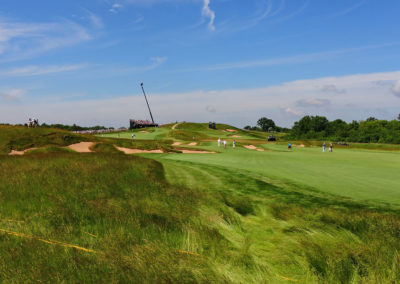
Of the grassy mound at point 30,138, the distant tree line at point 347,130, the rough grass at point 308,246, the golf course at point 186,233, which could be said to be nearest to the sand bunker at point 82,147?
the grassy mound at point 30,138

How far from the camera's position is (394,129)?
8812 centimetres

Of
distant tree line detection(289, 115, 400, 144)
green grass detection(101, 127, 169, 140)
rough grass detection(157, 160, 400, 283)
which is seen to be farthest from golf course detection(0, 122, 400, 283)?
distant tree line detection(289, 115, 400, 144)

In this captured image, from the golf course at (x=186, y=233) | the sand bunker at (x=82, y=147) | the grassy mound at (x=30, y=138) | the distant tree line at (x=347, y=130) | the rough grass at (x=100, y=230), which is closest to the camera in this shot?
the golf course at (x=186, y=233)

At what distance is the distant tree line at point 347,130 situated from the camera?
8469cm

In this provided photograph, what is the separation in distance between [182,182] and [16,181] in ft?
A: 24.9

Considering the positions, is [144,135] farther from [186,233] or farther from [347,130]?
[347,130]

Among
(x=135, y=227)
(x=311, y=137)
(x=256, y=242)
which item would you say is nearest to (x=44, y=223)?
(x=135, y=227)

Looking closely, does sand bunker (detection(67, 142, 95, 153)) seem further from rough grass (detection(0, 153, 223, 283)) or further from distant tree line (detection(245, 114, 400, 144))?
distant tree line (detection(245, 114, 400, 144))

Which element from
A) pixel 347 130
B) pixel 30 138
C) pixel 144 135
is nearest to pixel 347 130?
pixel 347 130

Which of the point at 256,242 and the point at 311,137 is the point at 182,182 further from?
the point at 311,137

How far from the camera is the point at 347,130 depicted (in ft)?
334

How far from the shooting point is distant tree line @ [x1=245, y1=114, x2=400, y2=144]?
278 ft

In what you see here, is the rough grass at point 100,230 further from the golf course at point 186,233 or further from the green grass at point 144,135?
the green grass at point 144,135

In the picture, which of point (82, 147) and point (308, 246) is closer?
point (308, 246)
